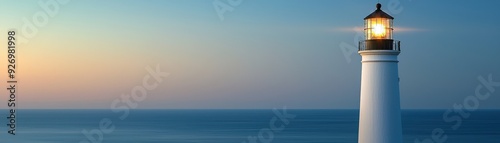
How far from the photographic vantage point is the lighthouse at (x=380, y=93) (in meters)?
11.0

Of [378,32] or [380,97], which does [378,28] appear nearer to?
[378,32]

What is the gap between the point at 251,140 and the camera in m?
55.1

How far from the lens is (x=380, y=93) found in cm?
1108

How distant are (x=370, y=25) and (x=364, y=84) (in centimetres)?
105

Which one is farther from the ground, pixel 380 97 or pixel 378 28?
pixel 378 28

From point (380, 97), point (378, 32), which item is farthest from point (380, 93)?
point (378, 32)

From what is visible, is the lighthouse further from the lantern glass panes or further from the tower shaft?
the lantern glass panes

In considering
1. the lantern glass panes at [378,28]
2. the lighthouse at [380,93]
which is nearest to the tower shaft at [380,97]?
the lighthouse at [380,93]

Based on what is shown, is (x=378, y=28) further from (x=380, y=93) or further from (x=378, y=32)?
→ (x=380, y=93)

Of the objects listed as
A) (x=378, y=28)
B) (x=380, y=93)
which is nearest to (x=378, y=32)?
(x=378, y=28)

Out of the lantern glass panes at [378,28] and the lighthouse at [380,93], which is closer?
the lighthouse at [380,93]

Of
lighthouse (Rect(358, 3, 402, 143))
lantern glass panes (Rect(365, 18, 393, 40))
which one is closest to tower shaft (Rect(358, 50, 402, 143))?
lighthouse (Rect(358, 3, 402, 143))

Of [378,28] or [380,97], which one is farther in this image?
[378,28]

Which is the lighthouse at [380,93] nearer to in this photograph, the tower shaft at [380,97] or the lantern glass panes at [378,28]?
the tower shaft at [380,97]
